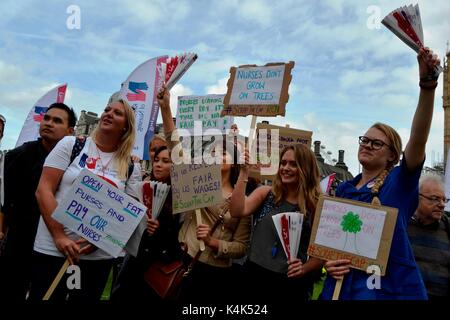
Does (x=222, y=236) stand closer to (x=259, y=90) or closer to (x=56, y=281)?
(x=56, y=281)

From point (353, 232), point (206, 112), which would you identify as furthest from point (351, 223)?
point (206, 112)

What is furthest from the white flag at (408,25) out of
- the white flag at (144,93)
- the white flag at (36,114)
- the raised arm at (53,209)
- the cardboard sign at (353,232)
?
the white flag at (36,114)

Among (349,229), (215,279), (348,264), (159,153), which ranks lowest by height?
(215,279)

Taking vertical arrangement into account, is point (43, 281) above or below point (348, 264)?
below

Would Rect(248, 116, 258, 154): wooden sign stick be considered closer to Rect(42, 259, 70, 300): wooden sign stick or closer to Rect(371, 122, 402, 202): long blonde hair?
Rect(371, 122, 402, 202): long blonde hair

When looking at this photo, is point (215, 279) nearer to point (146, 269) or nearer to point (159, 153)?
point (146, 269)

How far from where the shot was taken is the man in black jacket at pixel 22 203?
3.45 m

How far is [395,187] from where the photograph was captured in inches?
95.2

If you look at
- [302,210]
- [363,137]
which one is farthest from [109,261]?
[363,137]

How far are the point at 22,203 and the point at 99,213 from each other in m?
1.04

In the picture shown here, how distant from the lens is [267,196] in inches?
127

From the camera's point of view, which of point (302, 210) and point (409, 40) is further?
point (302, 210)

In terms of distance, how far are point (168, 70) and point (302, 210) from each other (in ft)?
5.55

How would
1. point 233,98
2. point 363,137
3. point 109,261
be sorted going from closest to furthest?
point 363,137, point 109,261, point 233,98
